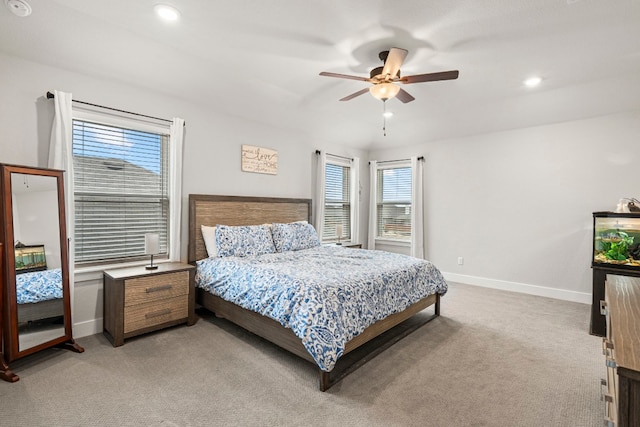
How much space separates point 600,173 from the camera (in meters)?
4.12

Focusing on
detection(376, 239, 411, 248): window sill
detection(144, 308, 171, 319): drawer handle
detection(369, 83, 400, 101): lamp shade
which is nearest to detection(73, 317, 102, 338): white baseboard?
detection(144, 308, 171, 319): drawer handle

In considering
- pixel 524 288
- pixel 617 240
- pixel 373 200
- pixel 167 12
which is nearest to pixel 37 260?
pixel 167 12

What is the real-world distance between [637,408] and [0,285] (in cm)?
357

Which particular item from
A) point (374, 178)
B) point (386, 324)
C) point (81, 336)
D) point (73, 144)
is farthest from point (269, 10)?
point (374, 178)

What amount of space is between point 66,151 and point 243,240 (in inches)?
75.6

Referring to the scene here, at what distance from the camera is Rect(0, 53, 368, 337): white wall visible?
8.84 feet

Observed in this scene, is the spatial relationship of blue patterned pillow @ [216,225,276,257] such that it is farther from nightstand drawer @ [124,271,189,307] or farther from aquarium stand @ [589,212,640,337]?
aquarium stand @ [589,212,640,337]

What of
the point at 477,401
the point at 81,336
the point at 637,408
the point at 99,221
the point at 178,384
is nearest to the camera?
the point at 637,408

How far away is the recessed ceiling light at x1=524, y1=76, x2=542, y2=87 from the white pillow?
4.09m

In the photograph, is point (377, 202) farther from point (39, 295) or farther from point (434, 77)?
point (39, 295)

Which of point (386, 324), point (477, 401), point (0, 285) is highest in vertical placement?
point (0, 285)

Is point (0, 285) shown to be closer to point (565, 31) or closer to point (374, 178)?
point (565, 31)

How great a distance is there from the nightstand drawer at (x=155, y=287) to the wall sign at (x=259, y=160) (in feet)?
5.86

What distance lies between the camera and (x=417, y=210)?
225 inches
